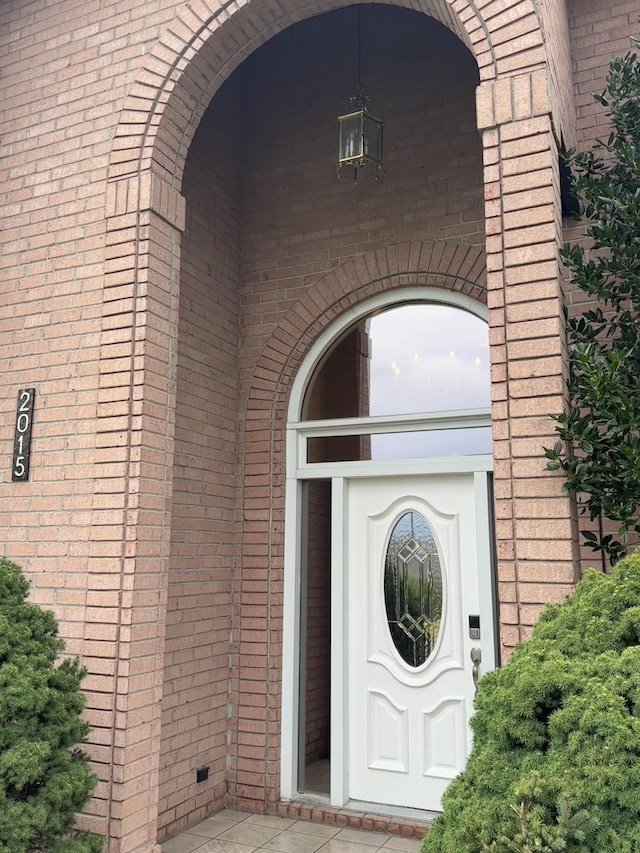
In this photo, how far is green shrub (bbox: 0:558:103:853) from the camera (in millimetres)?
2549

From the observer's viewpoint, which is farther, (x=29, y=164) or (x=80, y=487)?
(x=29, y=164)

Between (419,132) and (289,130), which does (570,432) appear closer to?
(419,132)

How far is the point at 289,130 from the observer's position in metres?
5.50

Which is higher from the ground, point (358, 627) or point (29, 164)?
point (29, 164)

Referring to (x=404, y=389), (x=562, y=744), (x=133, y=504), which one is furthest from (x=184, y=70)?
(x=562, y=744)

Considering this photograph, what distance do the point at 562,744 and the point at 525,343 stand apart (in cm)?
159

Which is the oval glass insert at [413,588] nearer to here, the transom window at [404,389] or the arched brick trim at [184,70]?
the transom window at [404,389]

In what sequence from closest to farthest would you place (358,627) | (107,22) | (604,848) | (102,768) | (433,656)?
(604,848)
(102,768)
(107,22)
(433,656)
(358,627)

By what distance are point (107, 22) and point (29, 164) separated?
3.05ft

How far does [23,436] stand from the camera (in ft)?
12.6

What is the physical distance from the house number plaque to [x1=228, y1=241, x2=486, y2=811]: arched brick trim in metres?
1.74

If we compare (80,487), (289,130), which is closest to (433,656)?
(80,487)

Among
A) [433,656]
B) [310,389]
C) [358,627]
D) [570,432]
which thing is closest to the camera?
[570,432]

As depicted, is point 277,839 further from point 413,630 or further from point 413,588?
point 413,588
